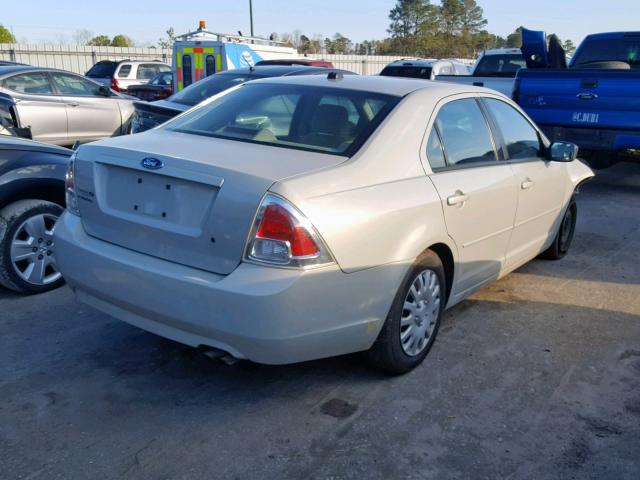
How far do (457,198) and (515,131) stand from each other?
4.36ft

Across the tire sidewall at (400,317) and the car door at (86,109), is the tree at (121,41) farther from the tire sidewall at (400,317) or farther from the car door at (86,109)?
the tire sidewall at (400,317)

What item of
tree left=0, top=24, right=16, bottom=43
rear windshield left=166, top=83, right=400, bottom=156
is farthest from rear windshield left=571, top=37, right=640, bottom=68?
tree left=0, top=24, right=16, bottom=43

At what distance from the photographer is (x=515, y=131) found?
4.85 metres

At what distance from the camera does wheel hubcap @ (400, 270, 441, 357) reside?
3.62 meters

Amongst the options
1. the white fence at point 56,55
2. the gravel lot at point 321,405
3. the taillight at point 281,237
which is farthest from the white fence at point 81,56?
the taillight at point 281,237

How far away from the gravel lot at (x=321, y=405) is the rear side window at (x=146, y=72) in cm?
1814

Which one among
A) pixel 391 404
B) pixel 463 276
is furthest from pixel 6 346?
pixel 463 276

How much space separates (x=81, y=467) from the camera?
110 inches

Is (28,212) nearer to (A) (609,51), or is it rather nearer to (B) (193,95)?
(B) (193,95)

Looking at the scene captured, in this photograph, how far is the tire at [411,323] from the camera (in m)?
3.46

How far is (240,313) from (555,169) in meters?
3.35

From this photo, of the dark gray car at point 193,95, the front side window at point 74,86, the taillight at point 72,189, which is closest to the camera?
the taillight at point 72,189

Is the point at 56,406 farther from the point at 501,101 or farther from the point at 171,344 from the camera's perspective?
the point at 501,101

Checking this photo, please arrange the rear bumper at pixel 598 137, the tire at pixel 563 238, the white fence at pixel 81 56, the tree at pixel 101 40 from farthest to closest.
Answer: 1. the tree at pixel 101 40
2. the white fence at pixel 81 56
3. the rear bumper at pixel 598 137
4. the tire at pixel 563 238
